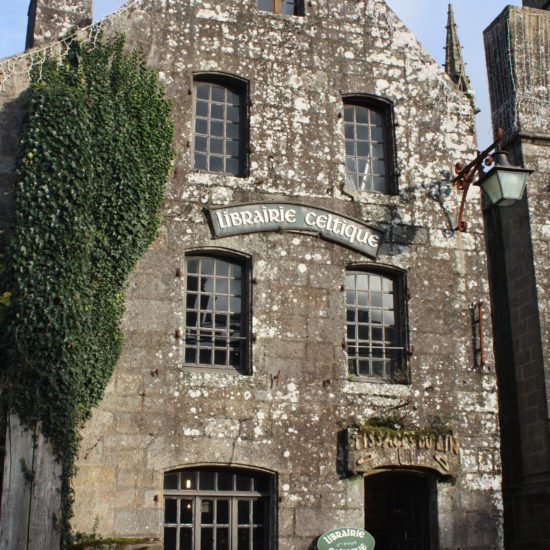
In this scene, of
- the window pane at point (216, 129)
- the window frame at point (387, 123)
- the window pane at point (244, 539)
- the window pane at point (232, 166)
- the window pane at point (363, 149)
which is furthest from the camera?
the window pane at point (363, 149)

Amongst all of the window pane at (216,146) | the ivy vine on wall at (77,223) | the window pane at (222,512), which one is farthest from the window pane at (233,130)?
the window pane at (222,512)

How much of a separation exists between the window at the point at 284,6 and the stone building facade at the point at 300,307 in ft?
0.10

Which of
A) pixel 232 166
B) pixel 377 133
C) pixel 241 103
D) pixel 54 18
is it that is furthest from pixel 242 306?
pixel 54 18

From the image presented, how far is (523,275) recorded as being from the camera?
14.3 m

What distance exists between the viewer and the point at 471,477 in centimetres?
1213

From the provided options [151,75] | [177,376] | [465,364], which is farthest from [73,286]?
[465,364]

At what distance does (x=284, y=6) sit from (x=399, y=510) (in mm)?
7881

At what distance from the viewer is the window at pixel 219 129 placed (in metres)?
12.7

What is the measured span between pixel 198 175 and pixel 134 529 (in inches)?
188

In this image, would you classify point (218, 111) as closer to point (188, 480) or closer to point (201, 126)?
point (201, 126)

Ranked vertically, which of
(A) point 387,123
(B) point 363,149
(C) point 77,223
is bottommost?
(C) point 77,223

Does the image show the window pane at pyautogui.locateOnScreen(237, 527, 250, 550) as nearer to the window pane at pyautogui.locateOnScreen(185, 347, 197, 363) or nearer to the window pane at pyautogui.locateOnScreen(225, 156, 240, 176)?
the window pane at pyautogui.locateOnScreen(185, 347, 197, 363)

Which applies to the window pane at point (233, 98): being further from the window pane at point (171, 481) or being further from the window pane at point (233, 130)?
the window pane at point (171, 481)

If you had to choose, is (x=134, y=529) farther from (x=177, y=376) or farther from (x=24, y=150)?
(x=24, y=150)
